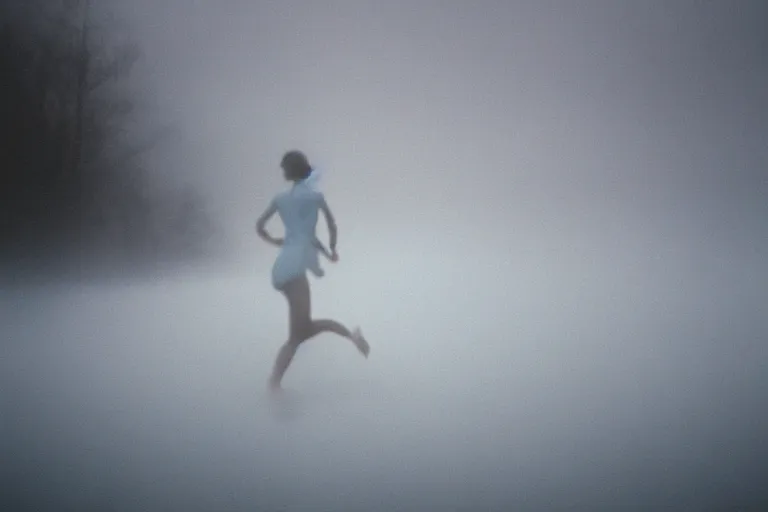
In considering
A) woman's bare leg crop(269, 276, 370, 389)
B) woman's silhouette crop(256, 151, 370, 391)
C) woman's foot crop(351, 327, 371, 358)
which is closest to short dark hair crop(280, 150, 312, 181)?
woman's silhouette crop(256, 151, 370, 391)

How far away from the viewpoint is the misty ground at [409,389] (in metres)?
1.58

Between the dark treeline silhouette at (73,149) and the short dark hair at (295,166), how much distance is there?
95 cm

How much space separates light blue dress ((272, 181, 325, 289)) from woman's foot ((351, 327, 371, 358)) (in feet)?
1.27

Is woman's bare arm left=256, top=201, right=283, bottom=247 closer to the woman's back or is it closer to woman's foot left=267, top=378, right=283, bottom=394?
the woman's back

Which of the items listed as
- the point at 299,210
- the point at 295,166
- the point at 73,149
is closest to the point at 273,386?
the point at 299,210

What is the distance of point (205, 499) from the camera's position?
5.02ft

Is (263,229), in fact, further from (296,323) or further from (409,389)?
(409,389)

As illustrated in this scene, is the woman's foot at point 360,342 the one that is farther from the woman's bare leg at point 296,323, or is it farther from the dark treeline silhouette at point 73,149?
the dark treeline silhouette at point 73,149

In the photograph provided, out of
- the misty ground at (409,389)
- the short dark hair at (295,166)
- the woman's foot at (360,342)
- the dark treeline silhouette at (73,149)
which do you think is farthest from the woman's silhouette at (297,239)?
the dark treeline silhouette at (73,149)

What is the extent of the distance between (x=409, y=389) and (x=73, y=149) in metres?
Answer: 2.02

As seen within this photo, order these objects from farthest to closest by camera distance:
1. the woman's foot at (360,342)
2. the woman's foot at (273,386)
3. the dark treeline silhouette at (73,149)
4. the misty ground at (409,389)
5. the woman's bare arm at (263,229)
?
the dark treeline silhouette at (73,149)
the woman's foot at (360,342)
the woman's foot at (273,386)
the woman's bare arm at (263,229)
the misty ground at (409,389)

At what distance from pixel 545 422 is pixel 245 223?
5.36 ft

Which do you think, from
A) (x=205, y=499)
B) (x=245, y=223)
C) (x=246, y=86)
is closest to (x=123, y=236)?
(x=245, y=223)

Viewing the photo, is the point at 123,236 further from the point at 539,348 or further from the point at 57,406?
the point at 539,348
